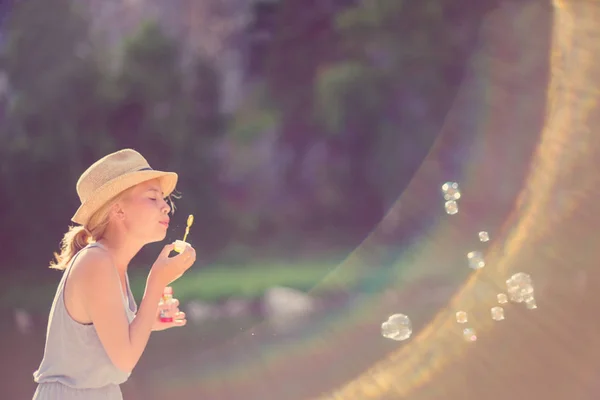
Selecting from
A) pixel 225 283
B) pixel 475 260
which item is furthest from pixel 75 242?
pixel 475 260

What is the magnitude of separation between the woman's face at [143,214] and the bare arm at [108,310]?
0.13 meters

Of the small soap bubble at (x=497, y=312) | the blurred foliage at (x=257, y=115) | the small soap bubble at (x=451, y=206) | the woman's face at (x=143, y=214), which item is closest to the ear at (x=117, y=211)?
the woman's face at (x=143, y=214)

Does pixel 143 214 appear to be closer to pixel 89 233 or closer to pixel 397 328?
pixel 89 233

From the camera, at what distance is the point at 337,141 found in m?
2.97

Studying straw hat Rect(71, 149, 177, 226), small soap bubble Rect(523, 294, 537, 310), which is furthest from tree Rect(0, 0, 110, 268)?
small soap bubble Rect(523, 294, 537, 310)

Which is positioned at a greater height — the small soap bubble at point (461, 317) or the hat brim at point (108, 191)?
the small soap bubble at point (461, 317)

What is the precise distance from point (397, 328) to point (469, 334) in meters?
0.30

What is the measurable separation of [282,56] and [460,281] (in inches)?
48.3

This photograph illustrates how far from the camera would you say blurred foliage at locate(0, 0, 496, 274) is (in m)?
2.96

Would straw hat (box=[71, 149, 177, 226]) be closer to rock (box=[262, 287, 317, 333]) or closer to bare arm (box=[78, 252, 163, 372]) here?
bare arm (box=[78, 252, 163, 372])

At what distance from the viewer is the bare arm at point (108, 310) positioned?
1366 millimetres

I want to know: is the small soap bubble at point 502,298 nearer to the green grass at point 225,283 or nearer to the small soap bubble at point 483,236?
the small soap bubble at point 483,236

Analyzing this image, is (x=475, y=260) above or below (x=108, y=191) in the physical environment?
above

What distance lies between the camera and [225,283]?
3014mm
